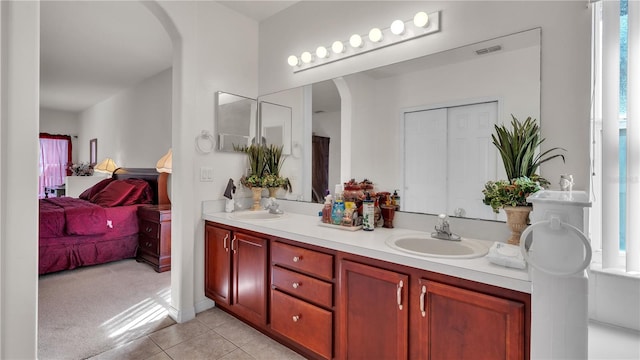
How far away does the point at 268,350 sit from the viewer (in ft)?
6.53

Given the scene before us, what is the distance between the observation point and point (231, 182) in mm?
2600

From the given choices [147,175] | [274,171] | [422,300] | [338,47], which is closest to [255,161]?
[274,171]

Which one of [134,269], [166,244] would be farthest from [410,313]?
[134,269]

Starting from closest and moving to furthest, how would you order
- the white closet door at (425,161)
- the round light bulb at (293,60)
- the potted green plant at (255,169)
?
the white closet door at (425,161)
the round light bulb at (293,60)
the potted green plant at (255,169)

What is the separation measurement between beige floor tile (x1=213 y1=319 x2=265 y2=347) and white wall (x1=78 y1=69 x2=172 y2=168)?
3022 millimetres

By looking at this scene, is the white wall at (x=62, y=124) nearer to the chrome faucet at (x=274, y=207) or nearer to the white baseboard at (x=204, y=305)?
the white baseboard at (x=204, y=305)

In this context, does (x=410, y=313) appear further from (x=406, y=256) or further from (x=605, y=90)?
(x=605, y=90)

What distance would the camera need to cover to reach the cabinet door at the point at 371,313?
1.40m

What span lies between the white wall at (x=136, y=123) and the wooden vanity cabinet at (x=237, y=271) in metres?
2.59

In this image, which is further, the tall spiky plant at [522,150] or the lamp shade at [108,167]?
the lamp shade at [108,167]

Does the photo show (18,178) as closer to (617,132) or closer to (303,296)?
(303,296)

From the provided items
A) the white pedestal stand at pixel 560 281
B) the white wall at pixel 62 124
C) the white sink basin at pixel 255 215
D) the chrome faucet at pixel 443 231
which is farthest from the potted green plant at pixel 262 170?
the white wall at pixel 62 124

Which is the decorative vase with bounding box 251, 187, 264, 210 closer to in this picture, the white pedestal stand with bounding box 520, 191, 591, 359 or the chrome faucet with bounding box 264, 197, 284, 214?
the chrome faucet with bounding box 264, 197, 284, 214

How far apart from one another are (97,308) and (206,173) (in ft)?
4.85
